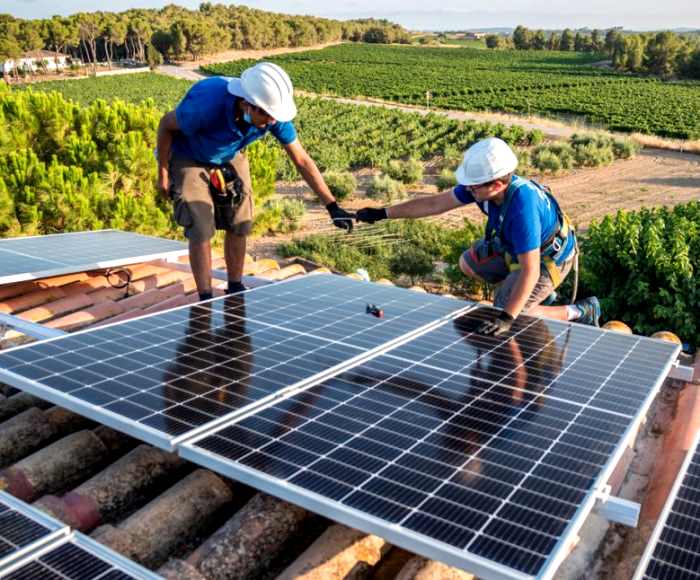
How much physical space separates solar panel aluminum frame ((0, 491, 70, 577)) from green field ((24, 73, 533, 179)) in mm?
33744

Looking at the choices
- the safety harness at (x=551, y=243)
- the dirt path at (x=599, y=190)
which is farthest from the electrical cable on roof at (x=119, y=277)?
the dirt path at (x=599, y=190)

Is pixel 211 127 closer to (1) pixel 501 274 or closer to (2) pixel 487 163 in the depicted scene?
(2) pixel 487 163

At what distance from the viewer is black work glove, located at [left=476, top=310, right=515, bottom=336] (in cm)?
536

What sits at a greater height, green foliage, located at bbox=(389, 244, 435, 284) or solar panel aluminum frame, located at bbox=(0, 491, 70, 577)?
solar panel aluminum frame, located at bbox=(0, 491, 70, 577)

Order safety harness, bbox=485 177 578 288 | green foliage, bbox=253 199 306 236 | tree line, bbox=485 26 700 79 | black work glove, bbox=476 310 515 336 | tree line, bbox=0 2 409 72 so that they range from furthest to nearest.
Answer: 1. tree line, bbox=0 2 409 72
2. tree line, bbox=485 26 700 79
3. green foliage, bbox=253 199 306 236
4. safety harness, bbox=485 177 578 288
5. black work glove, bbox=476 310 515 336

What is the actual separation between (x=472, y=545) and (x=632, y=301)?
36.1 ft

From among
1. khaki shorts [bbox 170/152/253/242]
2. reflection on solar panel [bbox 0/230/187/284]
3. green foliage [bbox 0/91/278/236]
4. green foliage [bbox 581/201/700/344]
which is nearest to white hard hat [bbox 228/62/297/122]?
khaki shorts [bbox 170/152/253/242]

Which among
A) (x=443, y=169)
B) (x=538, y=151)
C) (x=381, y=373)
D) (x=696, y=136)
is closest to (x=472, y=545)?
(x=381, y=373)

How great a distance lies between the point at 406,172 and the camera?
125ft

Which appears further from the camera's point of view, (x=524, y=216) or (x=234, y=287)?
(x=234, y=287)

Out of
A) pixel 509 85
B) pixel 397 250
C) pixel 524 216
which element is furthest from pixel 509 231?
pixel 509 85

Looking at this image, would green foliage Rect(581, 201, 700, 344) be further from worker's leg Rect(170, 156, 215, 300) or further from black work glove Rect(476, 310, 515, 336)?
worker's leg Rect(170, 156, 215, 300)

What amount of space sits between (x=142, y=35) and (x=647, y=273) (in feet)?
450

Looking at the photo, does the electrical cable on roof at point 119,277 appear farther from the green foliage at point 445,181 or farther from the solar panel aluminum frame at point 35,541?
the green foliage at point 445,181
